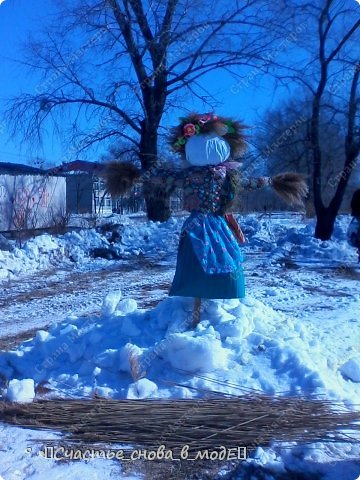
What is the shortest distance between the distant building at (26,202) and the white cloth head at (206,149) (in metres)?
9.14

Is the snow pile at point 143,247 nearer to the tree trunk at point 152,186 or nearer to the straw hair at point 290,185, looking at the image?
the tree trunk at point 152,186

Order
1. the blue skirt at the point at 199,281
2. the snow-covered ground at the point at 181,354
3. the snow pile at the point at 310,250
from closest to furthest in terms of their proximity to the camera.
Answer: the snow-covered ground at the point at 181,354 < the blue skirt at the point at 199,281 < the snow pile at the point at 310,250

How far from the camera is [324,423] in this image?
3018 mm

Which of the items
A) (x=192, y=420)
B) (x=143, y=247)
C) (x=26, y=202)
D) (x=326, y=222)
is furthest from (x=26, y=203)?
(x=192, y=420)

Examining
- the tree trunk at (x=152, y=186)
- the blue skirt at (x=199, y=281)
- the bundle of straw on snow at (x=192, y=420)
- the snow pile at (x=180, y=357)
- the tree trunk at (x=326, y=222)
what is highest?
the tree trunk at (x=152, y=186)

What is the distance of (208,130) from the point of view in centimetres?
416

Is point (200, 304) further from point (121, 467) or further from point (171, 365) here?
point (121, 467)

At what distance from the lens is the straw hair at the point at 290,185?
442cm

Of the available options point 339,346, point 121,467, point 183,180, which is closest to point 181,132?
point 183,180

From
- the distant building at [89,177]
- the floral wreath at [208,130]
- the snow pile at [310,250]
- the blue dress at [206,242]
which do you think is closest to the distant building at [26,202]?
the distant building at [89,177]

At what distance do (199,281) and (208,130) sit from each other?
1.22 meters

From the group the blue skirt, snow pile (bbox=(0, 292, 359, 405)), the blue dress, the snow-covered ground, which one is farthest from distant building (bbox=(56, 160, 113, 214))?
snow pile (bbox=(0, 292, 359, 405))

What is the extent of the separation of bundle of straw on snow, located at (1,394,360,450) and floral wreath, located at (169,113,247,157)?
2.06m

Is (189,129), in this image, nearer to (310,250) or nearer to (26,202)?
(310,250)
